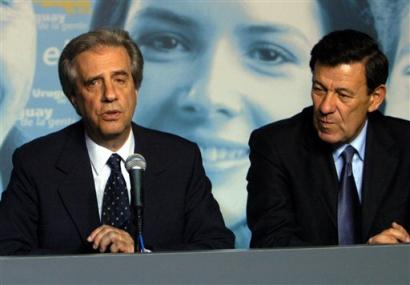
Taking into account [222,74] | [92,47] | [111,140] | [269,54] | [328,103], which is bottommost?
[111,140]

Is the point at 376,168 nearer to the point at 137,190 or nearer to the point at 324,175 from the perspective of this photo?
the point at 324,175

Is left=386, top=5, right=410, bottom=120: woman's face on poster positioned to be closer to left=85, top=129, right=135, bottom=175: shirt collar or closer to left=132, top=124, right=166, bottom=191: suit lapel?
left=132, top=124, right=166, bottom=191: suit lapel

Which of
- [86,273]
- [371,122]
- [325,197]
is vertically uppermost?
[371,122]

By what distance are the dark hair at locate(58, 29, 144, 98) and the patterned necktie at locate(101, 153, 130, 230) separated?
0.31 metres

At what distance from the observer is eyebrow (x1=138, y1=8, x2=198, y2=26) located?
4.73 meters

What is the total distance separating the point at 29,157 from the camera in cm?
341

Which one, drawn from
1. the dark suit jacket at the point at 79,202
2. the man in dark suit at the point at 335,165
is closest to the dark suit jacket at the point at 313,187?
the man in dark suit at the point at 335,165

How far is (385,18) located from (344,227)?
5.05ft

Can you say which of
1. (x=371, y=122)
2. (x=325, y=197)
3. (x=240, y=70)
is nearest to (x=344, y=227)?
(x=325, y=197)

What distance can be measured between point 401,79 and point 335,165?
1384 millimetres

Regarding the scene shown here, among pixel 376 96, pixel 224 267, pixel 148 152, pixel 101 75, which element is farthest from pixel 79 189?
pixel 224 267

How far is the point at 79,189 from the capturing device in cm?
336

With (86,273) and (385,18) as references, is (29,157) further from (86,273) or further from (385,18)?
(385,18)

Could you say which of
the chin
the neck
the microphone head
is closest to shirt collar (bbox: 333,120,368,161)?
the chin
